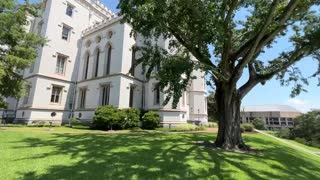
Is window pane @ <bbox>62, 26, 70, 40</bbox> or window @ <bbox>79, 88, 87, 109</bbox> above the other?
window pane @ <bbox>62, 26, 70, 40</bbox>

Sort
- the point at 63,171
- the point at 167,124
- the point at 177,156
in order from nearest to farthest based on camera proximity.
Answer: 1. the point at 63,171
2. the point at 177,156
3. the point at 167,124

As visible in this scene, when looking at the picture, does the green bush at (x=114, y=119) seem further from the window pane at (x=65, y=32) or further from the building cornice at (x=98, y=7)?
the building cornice at (x=98, y=7)

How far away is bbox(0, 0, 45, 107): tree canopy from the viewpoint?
1708 cm

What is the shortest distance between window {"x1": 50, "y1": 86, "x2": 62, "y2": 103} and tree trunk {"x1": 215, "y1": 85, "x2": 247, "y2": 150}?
2203cm

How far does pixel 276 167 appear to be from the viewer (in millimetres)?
8555

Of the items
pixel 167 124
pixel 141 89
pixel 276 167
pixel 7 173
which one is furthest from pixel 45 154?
pixel 141 89

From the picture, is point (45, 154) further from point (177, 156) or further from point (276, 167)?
point (276, 167)

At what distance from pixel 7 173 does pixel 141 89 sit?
72.1 feet

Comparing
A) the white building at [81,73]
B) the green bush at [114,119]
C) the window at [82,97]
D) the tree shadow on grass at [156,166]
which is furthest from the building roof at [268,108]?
the tree shadow on grass at [156,166]

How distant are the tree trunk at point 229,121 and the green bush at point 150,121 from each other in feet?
37.5

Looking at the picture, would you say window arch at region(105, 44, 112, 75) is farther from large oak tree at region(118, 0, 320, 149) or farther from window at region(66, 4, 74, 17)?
Answer: large oak tree at region(118, 0, 320, 149)

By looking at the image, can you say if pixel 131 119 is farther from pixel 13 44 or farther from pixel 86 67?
pixel 13 44

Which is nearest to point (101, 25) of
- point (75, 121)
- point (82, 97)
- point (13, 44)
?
point (82, 97)

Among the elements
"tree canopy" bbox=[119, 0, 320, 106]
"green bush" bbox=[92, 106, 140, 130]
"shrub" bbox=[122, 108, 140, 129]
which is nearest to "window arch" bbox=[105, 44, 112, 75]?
"green bush" bbox=[92, 106, 140, 130]
